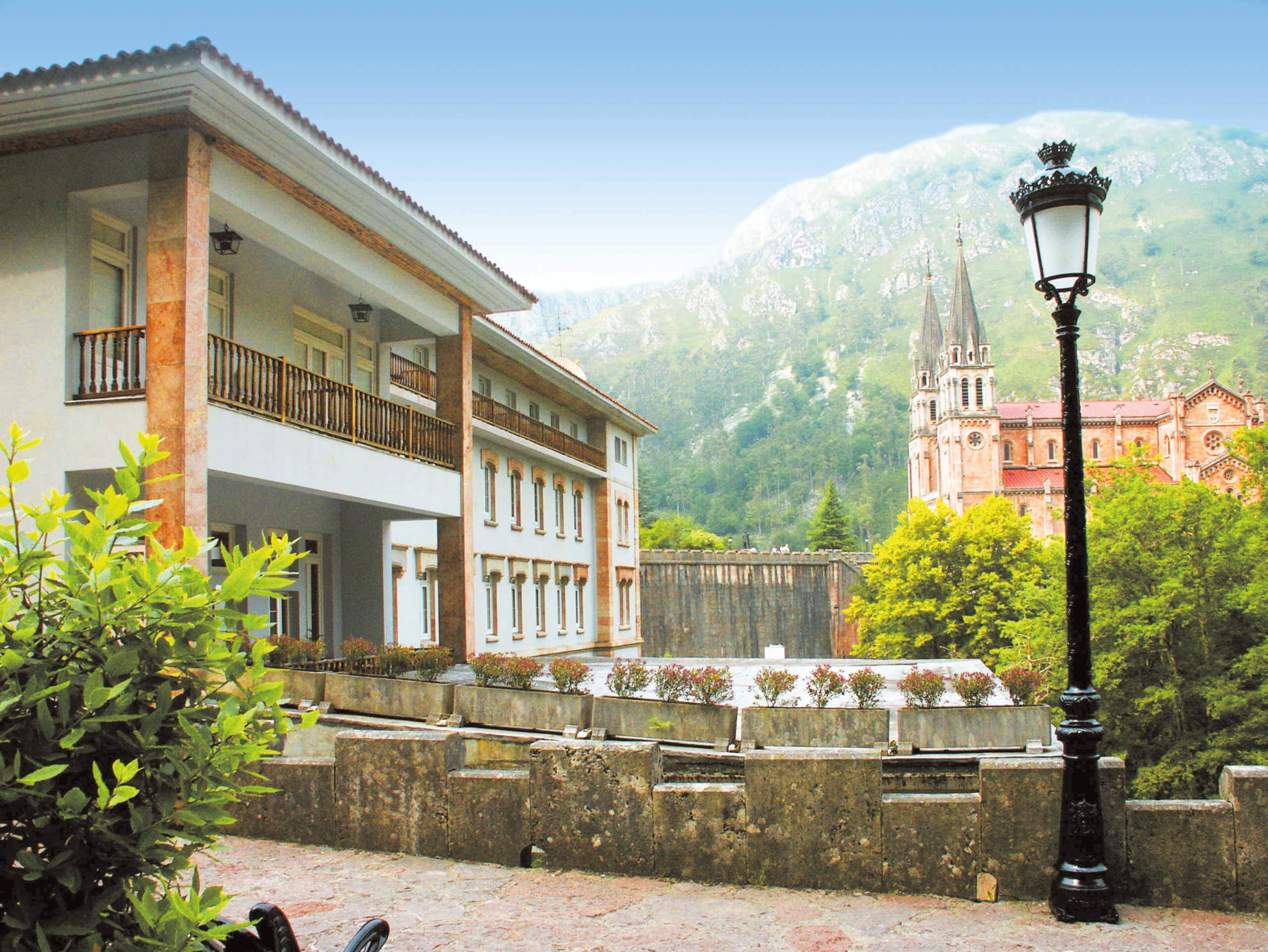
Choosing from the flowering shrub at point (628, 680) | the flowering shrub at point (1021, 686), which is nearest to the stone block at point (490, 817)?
the flowering shrub at point (628, 680)

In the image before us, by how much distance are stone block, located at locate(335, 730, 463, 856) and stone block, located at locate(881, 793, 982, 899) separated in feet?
9.50

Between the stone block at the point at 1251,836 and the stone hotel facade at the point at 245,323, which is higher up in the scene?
the stone hotel facade at the point at 245,323

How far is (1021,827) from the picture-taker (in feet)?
20.0

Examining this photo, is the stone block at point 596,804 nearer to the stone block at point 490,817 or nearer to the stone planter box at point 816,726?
the stone block at point 490,817

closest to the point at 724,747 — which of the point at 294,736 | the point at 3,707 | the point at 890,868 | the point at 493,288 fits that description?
the point at 294,736

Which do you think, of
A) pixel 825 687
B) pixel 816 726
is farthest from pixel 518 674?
pixel 825 687

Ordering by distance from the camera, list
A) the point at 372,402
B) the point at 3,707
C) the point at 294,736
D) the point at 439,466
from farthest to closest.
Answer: the point at 439,466 → the point at 372,402 → the point at 294,736 → the point at 3,707

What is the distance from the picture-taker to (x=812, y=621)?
7656 centimetres

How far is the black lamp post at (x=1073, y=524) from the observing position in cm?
574

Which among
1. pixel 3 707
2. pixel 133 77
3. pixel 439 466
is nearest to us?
pixel 3 707

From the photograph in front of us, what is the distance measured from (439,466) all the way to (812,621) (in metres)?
60.5

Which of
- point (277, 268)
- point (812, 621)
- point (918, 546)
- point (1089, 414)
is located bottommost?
point (812, 621)

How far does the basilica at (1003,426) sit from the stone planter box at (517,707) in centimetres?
10018

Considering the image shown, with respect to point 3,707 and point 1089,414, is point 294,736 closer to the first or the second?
point 3,707
